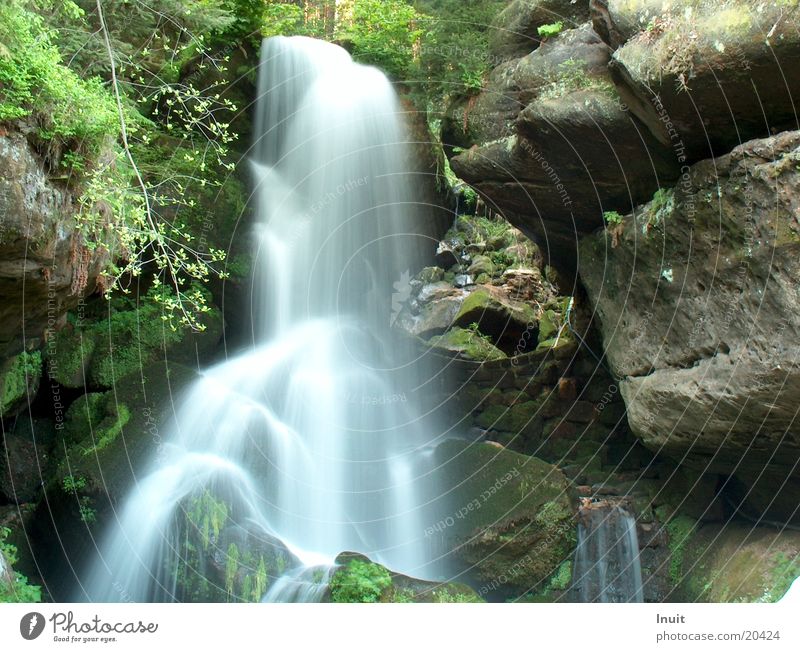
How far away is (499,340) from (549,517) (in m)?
4.47

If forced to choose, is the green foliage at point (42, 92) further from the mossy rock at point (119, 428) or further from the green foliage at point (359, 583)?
the green foliage at point (359, 583)

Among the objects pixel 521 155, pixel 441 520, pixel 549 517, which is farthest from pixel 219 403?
pixel 521 155

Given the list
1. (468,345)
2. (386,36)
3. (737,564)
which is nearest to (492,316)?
(468,345)

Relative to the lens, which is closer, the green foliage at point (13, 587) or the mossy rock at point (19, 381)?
the green foliage at point (13, 587)

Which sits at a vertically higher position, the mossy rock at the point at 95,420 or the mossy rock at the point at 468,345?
the mossy rock at the point at 468,345

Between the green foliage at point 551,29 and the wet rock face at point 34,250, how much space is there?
634 cm

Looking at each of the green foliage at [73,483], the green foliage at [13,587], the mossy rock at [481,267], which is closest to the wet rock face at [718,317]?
the mossy rock at [481,267]

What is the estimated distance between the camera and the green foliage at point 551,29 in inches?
364

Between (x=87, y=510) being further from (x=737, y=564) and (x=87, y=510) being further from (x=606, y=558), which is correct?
(x=737, y=564)

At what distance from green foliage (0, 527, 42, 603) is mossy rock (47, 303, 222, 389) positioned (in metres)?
2.46

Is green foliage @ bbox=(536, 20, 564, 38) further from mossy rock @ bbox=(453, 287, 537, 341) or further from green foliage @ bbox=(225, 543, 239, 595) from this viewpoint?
green foliage @ bbox=(225, 543, 239, 595)

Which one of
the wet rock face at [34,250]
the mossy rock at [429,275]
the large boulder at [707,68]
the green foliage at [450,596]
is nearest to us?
the wet rock face at [34,250]

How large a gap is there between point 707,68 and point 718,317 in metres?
2.53

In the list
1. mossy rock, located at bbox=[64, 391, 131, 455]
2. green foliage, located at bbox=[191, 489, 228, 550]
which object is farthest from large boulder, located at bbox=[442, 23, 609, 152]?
mossy rock, located at bbox=[64, 391, 131, 455]
